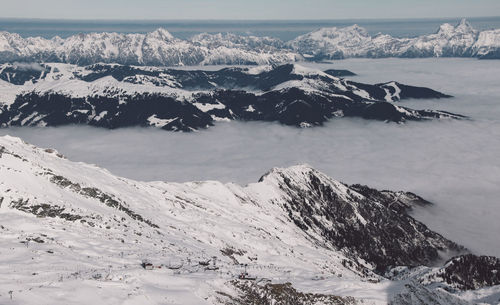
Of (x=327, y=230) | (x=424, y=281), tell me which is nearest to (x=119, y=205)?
(x=424, y=281)

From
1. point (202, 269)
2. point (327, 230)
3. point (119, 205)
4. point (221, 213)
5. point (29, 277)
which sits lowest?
point (327, 230)

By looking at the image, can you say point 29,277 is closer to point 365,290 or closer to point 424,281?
point 365,290

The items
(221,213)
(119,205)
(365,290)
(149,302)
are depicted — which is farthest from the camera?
(221,213)

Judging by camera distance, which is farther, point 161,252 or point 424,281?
point 424,281

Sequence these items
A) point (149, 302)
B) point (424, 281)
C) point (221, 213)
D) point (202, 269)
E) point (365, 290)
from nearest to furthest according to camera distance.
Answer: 1. point (149, 302)
2. point (202, 269)
3. point (365, 290)
4. point (221, 213)
5. point (424, 281)

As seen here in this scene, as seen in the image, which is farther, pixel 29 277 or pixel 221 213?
pixel 221 213

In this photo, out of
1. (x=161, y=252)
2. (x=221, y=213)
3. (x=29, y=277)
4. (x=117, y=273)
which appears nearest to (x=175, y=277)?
(x=117, y=273)

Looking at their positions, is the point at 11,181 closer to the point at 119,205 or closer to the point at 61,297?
the point at 119,205

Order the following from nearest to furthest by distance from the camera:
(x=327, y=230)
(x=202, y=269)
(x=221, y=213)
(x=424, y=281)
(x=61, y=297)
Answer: (x=61, y=297), (x=202, y=269), (x=221, y=213), (x=424, y=281), (x=327, y=230)

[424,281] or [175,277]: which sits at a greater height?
[175,277]
